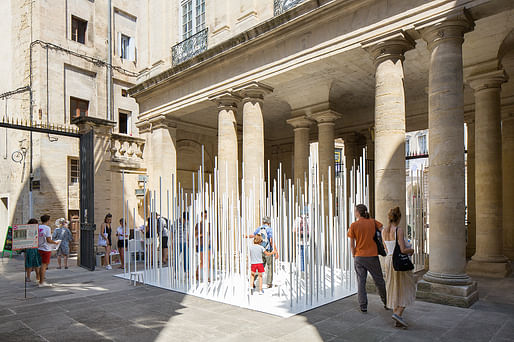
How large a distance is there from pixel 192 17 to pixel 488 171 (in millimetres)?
9772

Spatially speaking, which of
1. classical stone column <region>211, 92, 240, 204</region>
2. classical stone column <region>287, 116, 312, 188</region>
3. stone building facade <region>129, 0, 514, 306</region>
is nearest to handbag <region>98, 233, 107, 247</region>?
stone building facade <region>129, 0, 514, 306</region>

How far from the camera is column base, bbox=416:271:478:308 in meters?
6.07

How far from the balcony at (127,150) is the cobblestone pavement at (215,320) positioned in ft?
21.9

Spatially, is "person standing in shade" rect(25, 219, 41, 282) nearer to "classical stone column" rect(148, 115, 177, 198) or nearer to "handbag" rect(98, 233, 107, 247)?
"handbag" rect(98, 233, 107, 247)

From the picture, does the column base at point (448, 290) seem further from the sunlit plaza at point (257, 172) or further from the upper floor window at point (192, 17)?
the upper floor window at point (192, 17)

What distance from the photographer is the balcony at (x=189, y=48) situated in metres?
11.9

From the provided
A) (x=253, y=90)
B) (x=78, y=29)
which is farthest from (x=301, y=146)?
(x=78, y=29)

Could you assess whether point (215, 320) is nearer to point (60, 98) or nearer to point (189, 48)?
point (189, 48)

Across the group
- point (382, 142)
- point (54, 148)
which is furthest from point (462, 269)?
point (54, 148)

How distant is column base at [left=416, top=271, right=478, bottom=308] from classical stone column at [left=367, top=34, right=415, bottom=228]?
124cm

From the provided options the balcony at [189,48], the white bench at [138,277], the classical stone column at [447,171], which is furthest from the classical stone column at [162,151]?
the classical stone column at [447,171]

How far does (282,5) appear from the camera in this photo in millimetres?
9484

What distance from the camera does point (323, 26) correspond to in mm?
8375

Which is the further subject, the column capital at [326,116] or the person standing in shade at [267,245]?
the column capital at [326,116]
